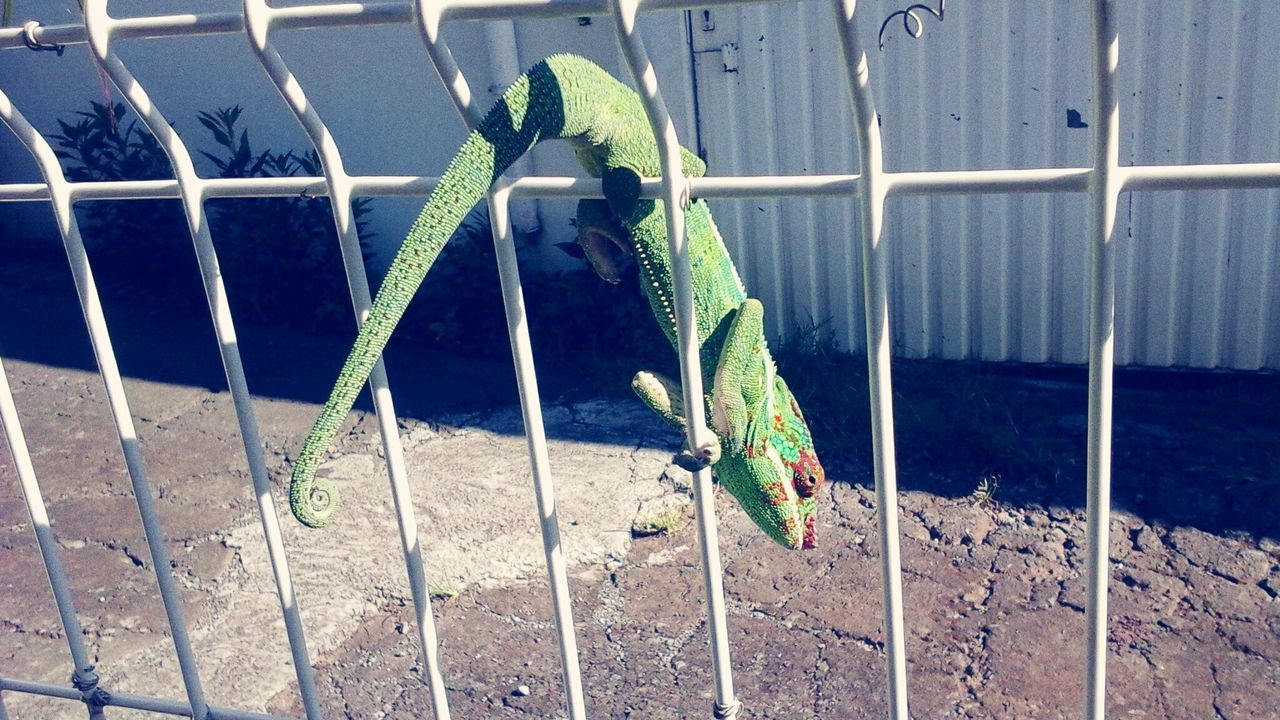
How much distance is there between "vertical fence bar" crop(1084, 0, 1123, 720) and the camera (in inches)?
38.4

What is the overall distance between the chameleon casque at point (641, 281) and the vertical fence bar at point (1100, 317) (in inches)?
17.1

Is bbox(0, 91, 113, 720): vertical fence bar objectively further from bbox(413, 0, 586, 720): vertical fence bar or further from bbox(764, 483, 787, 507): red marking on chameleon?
bbox(764, 483, 787, 507): red marking on chameleon

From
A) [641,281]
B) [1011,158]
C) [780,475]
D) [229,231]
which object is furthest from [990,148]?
[229,231]

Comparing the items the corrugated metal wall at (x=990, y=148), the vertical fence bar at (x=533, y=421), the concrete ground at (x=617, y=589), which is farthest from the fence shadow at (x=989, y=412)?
the vertical fence bar at (x=533, y=421)

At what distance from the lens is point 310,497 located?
1249 mm

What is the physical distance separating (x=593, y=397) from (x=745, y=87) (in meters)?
1.59

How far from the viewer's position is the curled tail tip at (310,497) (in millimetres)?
1199

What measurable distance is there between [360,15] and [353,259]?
0.33 meters

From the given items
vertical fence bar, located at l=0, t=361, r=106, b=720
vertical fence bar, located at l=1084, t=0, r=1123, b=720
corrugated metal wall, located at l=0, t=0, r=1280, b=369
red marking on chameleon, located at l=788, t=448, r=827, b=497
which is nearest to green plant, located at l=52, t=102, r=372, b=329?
corrugated metal wall, located at l=0, t=0, r=1280, b=369

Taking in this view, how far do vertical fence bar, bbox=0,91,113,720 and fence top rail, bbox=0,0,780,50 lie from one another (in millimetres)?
208

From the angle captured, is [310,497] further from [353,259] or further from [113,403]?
[113,403]

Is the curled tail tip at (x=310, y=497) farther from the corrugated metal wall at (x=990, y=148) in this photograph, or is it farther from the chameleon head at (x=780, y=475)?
the corrugated metal wall at (x=990, y=148)

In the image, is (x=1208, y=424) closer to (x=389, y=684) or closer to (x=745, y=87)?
(x=745, y=87)

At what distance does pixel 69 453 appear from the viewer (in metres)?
5.06
